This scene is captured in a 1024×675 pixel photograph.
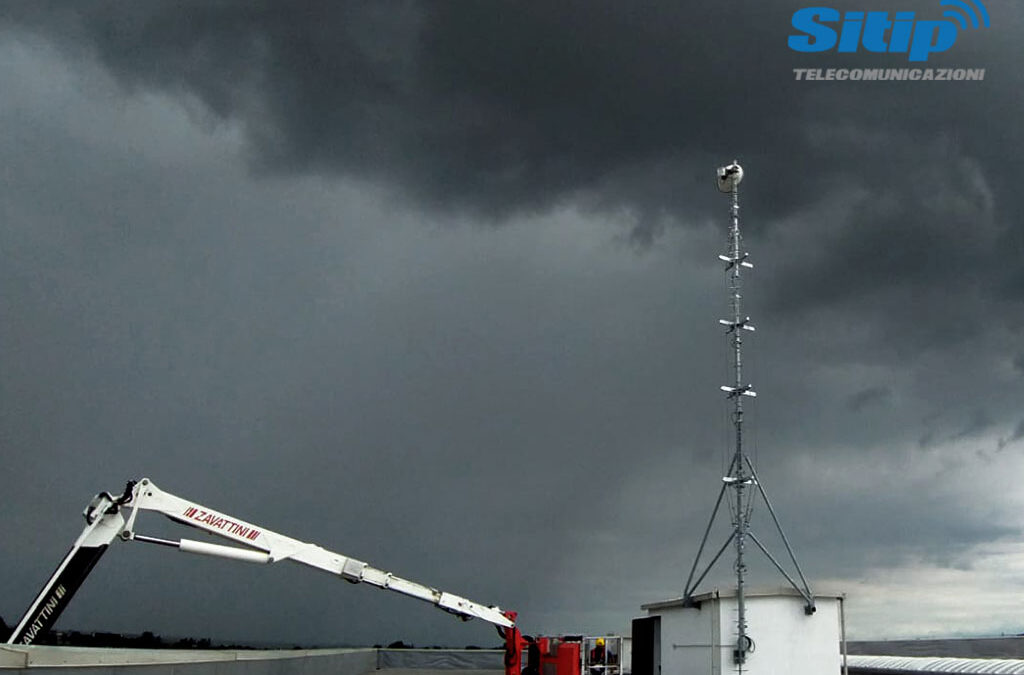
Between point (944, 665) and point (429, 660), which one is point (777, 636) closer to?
point (944, 665)

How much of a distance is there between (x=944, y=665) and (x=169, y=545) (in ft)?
129

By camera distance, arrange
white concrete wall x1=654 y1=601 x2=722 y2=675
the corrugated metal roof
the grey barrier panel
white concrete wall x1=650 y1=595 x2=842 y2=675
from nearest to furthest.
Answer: white concrete wall x1=650 y1=595 x2=842 y2=675 < white concrete wall x1=654 y1=601 x2=722 y2=675 < the corrugated metal roof < the grey barrier panel

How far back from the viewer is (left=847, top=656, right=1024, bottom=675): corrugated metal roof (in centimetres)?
4389

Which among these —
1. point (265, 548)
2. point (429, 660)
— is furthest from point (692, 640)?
point (429, 660)

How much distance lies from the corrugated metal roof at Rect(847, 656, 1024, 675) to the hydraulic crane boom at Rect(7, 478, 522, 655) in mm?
26672

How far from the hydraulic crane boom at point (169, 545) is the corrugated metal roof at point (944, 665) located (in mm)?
26672

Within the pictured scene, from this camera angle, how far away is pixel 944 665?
48.0 m

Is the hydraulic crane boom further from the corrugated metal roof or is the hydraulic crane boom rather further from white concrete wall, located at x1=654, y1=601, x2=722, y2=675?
the corrugated metal roof

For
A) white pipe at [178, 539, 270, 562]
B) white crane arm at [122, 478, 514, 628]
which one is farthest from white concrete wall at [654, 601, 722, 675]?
white pipe at [178, 539, 270, 562]

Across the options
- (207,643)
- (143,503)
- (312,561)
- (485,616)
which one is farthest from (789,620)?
(207,643)

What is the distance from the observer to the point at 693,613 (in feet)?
116

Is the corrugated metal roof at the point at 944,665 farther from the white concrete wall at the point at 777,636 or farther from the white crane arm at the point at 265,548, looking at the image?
the white crane arm at the point at 265,548

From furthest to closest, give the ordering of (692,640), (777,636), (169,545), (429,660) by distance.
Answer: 1. (429,660)
2. (692,640)
3. (777,636)
4. (169,545)

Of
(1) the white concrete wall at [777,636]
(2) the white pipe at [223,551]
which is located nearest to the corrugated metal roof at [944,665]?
(1) the white concrete wall at [777,636]
